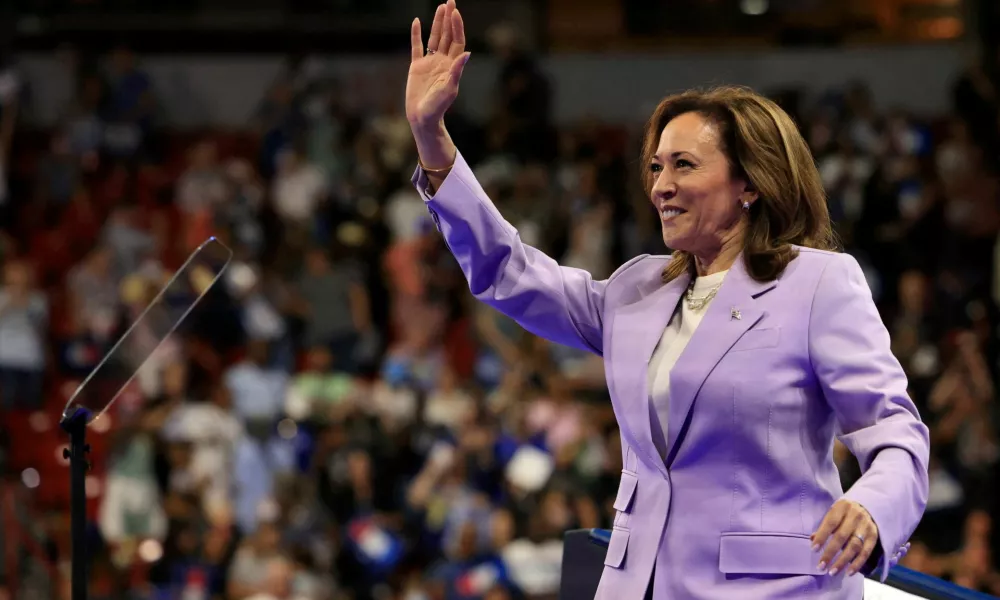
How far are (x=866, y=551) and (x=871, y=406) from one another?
0.88 ft

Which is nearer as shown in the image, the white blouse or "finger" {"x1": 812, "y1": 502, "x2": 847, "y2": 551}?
"finger" {"x1": 812, "y1": 502, "x2": 847, "y2": 551}

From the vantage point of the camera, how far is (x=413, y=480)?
7.96 meters

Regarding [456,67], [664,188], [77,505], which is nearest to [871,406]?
[664,188]

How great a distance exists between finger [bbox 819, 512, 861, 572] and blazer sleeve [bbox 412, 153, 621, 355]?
73 centimetres

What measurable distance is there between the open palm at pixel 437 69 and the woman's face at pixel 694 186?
0.39 m

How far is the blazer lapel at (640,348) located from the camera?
2.38 meters

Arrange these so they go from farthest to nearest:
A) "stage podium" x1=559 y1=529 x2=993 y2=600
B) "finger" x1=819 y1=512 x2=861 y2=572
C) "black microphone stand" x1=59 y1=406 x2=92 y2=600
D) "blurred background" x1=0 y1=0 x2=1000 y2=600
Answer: "blurred background" x1=0 y1=0 x2=1000 y2=600
"stage podium" x1=559 y1=529 x2=993 y2=600
"black microphone stand" x1=59 y1=406 x2=92 y2=600
"finger" x1=819 y1=512 x2=861 y2=572

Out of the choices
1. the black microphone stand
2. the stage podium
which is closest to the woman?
the stage podium

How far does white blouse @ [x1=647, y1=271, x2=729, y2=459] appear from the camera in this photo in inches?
94.0

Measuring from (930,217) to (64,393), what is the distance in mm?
5747

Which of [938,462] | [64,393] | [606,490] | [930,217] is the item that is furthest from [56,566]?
[930,217]

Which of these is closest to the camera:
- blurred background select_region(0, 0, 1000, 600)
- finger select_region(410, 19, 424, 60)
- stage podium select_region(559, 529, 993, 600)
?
finger select_region(410, 19, 424, 60)

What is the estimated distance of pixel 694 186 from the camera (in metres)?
2.46

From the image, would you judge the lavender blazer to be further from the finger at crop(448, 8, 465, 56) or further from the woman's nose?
the finger at crop(448, 8, 465, 56)
